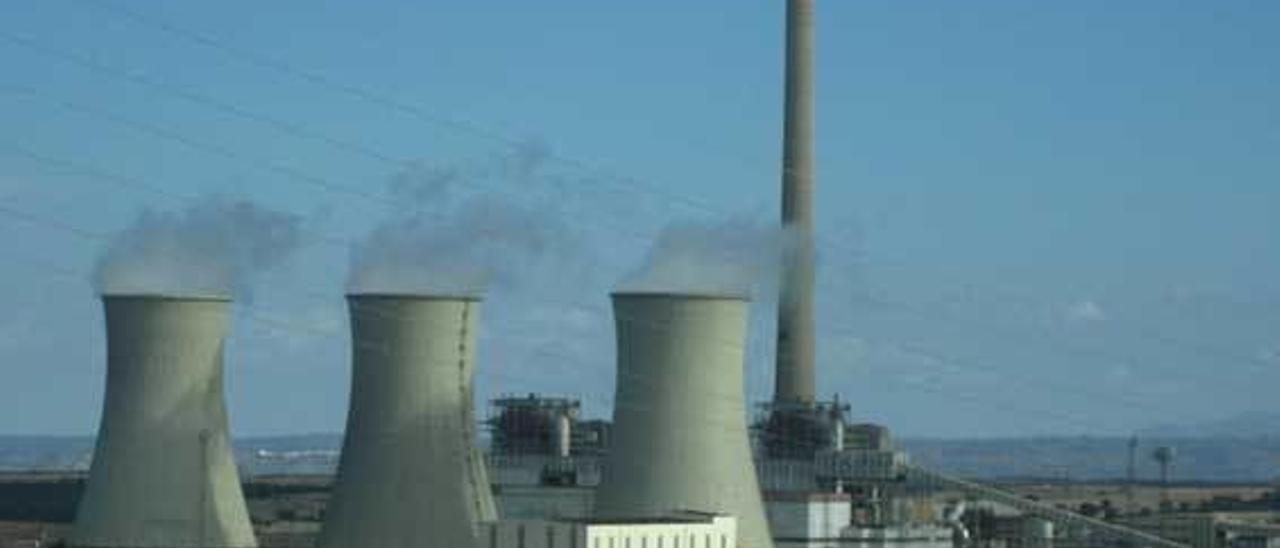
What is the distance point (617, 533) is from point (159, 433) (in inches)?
249

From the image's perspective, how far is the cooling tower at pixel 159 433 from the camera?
124ft

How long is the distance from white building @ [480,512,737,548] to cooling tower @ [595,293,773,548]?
2.47 ft

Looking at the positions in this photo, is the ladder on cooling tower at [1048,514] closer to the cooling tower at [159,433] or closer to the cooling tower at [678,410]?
the cooling tower at [678,410]

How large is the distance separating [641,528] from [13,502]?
51.1m

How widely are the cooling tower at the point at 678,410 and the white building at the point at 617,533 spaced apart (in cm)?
75

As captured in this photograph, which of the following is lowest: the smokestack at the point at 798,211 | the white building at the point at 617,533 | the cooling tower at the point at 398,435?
the white building at the point at 617,533

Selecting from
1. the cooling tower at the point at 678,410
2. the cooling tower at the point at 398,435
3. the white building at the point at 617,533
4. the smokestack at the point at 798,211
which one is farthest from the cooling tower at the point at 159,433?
the smokestack at the point at 798,211

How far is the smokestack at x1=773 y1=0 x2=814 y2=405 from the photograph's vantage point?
51938 millimetres

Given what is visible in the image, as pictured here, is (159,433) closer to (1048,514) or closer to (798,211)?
(798,211)

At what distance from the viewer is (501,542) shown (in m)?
38.1

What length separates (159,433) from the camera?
3812 centimetres

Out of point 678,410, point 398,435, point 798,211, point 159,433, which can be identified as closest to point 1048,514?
point 798,211

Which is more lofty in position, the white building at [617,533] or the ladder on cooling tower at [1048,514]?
the ladder on cooling tower at [1048,514]

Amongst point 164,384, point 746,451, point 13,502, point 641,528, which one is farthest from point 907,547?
point 13,502
